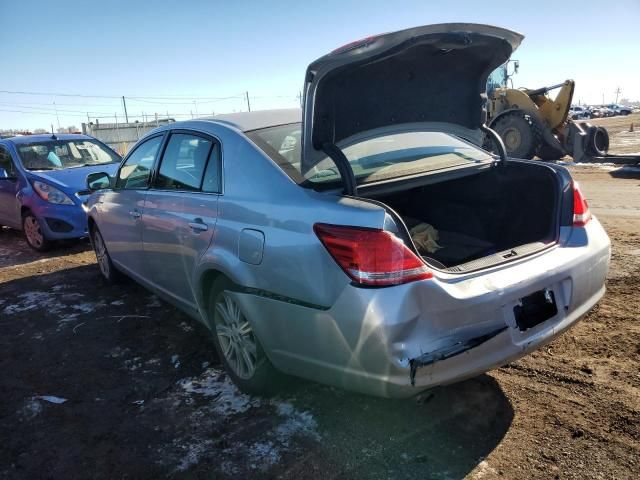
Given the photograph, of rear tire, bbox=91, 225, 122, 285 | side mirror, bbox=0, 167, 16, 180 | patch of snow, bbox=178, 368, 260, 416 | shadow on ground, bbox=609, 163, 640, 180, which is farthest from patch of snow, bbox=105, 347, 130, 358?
shadow on ground, bbox=609, 163, 640, 180

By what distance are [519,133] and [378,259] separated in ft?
38.1

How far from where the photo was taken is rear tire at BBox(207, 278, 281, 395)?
2.87m

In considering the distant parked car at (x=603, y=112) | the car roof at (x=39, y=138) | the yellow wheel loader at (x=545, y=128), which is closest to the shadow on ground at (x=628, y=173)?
the yellow wheel loader at (x=545, y=128)

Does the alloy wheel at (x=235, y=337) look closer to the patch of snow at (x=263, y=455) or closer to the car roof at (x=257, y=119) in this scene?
the patch of snow at (x=263, y=455)

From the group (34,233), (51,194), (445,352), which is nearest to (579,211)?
(445,352)

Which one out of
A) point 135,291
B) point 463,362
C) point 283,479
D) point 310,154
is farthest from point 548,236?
point 135,291

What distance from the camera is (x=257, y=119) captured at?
337 centimetres

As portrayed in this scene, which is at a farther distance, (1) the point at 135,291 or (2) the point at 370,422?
(1) the point at 135,291

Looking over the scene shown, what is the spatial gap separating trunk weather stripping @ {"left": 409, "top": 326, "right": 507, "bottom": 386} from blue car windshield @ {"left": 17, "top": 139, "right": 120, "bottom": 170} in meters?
7.05

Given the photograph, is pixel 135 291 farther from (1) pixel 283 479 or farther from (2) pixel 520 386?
(2) pixel 520 386

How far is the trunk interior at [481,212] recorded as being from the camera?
10.5ft

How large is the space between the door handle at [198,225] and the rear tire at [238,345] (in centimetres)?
34

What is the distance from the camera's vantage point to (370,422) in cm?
270

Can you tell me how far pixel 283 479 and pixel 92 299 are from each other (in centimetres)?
348
